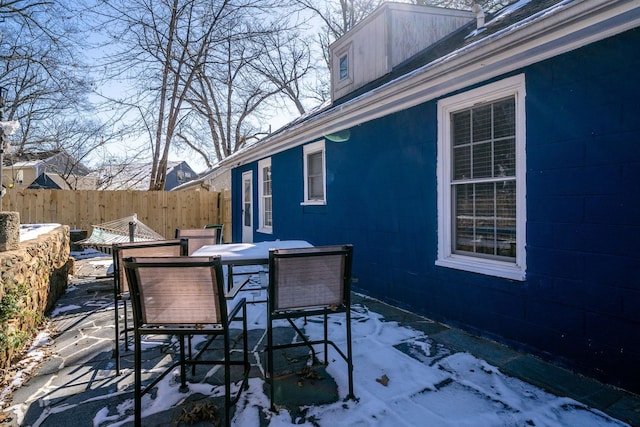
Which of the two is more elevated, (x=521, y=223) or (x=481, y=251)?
(x=521, y=223)

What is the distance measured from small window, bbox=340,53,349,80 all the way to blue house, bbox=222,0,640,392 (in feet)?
6.96

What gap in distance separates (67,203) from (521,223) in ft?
35.1

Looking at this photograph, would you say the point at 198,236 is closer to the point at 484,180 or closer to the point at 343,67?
the point at 484,180

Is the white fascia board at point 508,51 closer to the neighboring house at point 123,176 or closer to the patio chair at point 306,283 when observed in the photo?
the patio chair at point 306,283

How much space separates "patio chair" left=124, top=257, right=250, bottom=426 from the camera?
1.92 meters

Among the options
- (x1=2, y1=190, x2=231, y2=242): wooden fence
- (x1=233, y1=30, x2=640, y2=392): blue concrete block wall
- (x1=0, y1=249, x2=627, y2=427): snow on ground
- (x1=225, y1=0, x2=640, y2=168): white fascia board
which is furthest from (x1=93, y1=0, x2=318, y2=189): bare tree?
(x1=0, y1=249, x2=627, y2=427): snow on ground

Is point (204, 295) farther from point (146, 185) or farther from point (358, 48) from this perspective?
point (146, 185)

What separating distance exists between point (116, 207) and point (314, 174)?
21.9 ft

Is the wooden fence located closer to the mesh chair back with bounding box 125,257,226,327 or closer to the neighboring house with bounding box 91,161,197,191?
the neighboring house with bounding box 91,161,197,191

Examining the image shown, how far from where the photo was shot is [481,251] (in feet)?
11.1

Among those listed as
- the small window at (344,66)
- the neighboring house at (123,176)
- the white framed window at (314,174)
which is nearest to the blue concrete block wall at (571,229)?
the white framed window at (314,174)

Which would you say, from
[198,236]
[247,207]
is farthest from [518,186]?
[247,207]

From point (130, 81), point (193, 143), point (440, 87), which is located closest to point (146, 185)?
point (193, 143)

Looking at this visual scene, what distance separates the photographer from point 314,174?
636 centimetres
